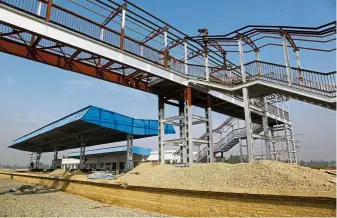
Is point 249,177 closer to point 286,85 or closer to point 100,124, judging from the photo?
point 286,85

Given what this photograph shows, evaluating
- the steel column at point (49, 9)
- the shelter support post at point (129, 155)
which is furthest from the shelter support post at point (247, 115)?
the shelter support post at point (129, 155)

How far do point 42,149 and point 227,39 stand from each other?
5082 centimetres

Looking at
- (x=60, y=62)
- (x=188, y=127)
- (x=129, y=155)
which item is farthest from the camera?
(x=129, y=155)

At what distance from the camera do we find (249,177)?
30.0ft

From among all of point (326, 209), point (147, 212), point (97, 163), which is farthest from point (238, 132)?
point (97, 163)

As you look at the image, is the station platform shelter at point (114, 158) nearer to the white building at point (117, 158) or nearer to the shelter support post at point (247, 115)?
the white building at point (117, 158)

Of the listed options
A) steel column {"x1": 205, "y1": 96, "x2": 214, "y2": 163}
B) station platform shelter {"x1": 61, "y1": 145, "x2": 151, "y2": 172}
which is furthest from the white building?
steel column {"x1": 205, "y1": 96, "x2": 214, "y2": 163}

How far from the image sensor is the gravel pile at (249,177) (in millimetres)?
7928

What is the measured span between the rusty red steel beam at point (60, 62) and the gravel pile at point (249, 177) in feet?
22.5

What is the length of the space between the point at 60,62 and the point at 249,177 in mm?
11680

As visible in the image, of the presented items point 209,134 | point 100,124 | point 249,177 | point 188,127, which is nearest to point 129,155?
point 100,124

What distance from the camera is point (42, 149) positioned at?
5388 cm

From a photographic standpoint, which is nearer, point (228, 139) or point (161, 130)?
point (161, 130)

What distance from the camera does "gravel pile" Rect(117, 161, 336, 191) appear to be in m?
7.93
